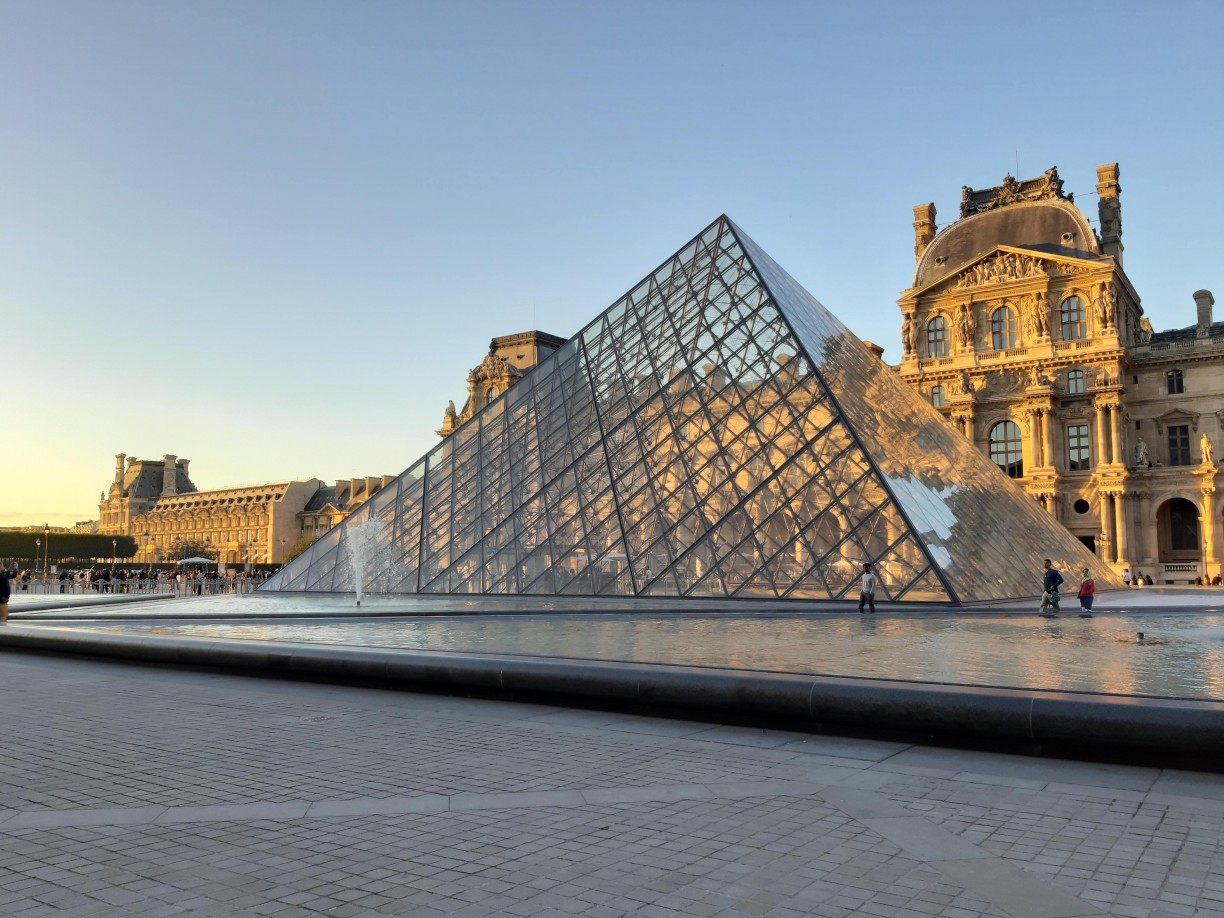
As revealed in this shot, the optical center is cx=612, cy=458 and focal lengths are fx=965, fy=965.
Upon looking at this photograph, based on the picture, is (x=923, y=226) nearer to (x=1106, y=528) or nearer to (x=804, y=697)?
(x=1106, y=528)

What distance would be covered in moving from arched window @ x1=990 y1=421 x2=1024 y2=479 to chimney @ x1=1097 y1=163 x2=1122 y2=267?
11626mm

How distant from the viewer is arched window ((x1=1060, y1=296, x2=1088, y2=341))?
154ft

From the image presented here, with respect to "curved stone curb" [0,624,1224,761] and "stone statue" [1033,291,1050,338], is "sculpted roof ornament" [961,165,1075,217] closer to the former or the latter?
"stone statue" [1033,291,1050,338]

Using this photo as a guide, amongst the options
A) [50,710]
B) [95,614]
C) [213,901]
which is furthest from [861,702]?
[95,614]

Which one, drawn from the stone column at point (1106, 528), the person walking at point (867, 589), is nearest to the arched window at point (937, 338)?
the stone column at point (1106, 528)

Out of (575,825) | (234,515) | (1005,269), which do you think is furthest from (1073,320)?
(234,515)

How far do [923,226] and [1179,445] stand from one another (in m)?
18.2

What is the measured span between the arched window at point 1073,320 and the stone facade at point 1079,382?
49 mm

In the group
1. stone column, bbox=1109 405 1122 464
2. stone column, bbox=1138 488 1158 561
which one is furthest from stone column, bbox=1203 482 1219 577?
stone column, bbox=1109 405 1122 464

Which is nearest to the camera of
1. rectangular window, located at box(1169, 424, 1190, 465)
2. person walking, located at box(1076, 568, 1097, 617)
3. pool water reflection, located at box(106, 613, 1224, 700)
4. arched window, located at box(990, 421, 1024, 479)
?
pool water reflection, located at box(106, 613, 1224, 700)

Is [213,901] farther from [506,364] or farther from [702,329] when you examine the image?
[506,364]

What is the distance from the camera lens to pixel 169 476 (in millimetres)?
122375

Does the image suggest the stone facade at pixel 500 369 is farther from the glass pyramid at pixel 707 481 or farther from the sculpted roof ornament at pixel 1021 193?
the glass pyramid at pixel 707 481

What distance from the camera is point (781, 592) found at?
16.2 metres
